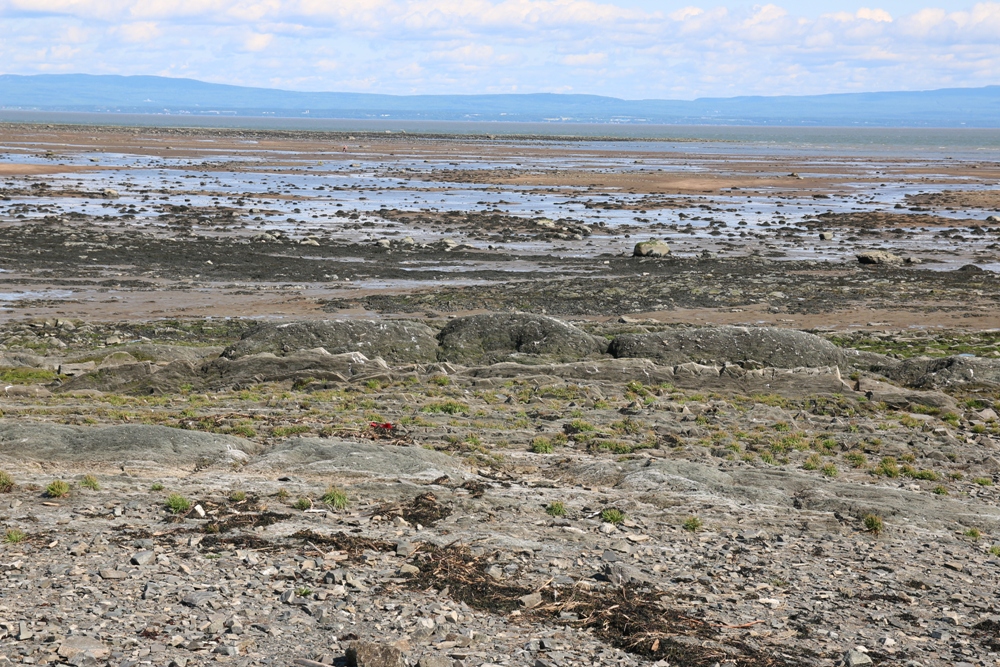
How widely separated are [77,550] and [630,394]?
13.6 meters

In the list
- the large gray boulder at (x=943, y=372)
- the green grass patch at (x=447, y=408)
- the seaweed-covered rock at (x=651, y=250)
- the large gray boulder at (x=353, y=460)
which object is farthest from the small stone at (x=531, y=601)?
the seaweed-covered rock at (x=651, y=250)

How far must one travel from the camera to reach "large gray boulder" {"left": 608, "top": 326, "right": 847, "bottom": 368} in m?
26.3

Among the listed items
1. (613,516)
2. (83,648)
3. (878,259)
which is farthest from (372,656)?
(878,259)

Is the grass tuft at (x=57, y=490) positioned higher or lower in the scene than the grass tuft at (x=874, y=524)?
higher

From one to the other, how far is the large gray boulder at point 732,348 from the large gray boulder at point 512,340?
916 mm

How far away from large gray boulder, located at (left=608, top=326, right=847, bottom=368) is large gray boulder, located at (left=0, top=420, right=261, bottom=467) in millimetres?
12922

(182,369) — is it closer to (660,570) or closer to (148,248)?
(660,570)

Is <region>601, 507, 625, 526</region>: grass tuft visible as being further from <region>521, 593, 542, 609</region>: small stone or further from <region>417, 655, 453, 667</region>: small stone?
<region>417, 655, 453, 667</region>: small stone

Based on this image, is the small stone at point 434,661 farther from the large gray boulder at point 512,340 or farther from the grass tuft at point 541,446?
the large gray boulder at point 512,340

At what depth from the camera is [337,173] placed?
99.6 metres

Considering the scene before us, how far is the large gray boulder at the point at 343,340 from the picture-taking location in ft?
84.7

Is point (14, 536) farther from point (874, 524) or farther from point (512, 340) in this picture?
point (512, 340)

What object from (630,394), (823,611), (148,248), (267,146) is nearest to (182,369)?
(630,394)

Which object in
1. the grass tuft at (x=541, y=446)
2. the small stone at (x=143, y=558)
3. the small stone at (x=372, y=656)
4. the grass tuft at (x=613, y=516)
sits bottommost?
the grass tuft at (x=541, y=446)
